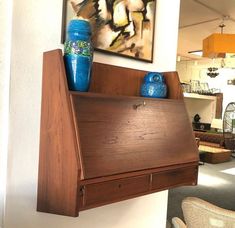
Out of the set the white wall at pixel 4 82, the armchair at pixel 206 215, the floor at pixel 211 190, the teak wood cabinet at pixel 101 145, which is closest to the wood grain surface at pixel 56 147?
the teak wood cabinet at pixel 101 145

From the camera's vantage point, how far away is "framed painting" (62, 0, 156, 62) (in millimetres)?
1341

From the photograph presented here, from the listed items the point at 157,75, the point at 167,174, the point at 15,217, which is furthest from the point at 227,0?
A: the point at 15,217

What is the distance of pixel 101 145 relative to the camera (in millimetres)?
1166

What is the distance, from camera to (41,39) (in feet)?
4.10

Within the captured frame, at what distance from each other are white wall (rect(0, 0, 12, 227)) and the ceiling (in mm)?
2713

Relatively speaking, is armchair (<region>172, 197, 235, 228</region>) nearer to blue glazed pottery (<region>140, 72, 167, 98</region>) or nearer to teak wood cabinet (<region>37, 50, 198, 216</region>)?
teak wood cabinet (<region>37, 50, 198, 216</region>)

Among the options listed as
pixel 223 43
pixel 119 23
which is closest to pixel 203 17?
pixel 223 43

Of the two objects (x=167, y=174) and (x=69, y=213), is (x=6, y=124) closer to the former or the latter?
(x=69, y=213)

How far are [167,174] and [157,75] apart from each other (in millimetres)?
528

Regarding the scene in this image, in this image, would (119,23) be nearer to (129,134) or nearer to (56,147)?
(129,134)

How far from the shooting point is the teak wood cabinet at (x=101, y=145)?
1085mm

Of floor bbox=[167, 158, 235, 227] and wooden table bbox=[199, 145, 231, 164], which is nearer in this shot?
floor bbox=[167, 158, 235, 227]

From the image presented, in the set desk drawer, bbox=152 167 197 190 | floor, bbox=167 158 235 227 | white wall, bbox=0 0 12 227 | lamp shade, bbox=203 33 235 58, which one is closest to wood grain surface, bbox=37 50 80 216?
white wall, bbox=0 0 12 227

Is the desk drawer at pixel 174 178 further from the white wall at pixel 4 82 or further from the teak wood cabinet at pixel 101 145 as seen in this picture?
the white wall at pixel 4 82
